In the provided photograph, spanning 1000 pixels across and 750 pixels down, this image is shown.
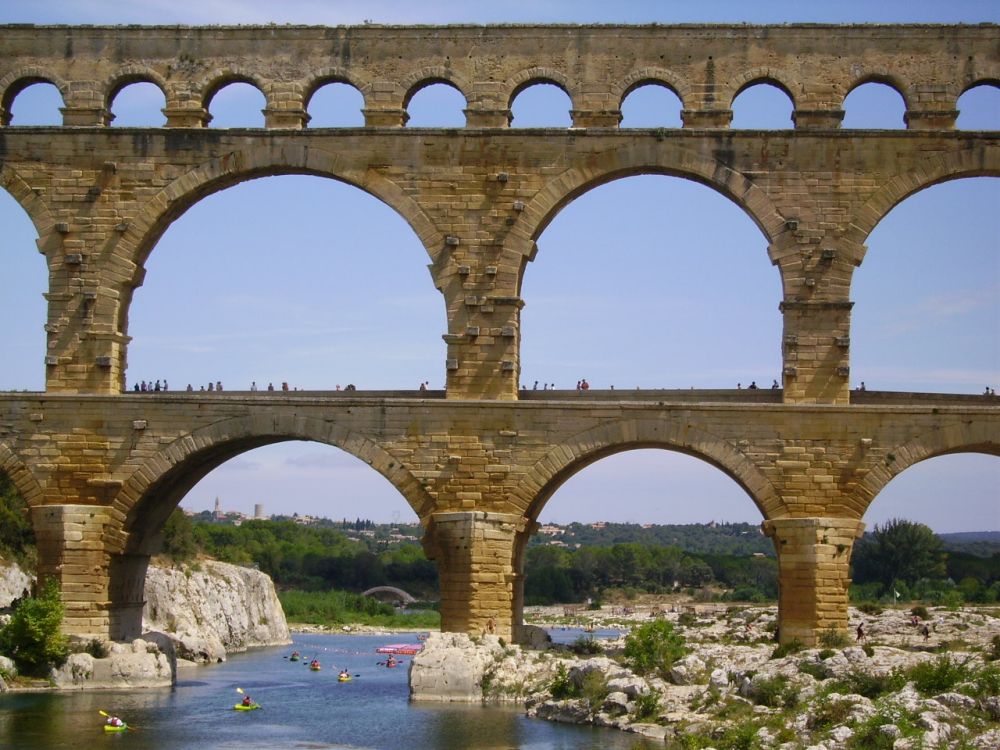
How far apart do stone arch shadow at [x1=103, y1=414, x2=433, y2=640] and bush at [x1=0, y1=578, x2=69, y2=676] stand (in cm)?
112

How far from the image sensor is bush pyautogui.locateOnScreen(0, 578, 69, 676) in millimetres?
29062

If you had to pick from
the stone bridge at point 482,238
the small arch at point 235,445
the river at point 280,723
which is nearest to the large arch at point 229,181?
the stone bridge at point 482,238

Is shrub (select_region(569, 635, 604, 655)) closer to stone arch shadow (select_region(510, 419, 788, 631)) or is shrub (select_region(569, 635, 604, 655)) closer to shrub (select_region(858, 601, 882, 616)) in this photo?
stone arch shadow (select_region(510, 419, 788, 631))

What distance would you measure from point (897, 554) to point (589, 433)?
137ft

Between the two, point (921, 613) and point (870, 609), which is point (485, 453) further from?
point (870, 609)

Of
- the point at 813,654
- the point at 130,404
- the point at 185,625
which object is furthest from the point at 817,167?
the point at 185,625

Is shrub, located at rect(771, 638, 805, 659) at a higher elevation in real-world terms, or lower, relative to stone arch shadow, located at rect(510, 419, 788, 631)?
lower

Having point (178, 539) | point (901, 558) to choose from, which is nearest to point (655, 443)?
point (178, 539)

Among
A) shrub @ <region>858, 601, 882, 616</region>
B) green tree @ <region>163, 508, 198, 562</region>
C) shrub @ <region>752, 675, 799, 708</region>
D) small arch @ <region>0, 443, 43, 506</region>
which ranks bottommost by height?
shrub @ <region>752, 675, 799, 708</region>

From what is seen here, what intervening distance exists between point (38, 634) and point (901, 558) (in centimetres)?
→ 4582

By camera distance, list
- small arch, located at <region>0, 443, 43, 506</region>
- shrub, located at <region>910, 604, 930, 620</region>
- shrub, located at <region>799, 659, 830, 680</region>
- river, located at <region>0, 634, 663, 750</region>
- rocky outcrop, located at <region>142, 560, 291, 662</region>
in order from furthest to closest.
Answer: rocky outcrop, located at <region>142, 560, 291, 662</region> < shrub, located at <region>910, 604, 930, 620</region> < small arch, located at <region>0, 443, 43, 506</region> < shrub, located at <region>799, 659, 830, 680</region> < river, located at <region>0, 634, 663, 750</region>

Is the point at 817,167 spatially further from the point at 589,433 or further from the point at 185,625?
the point at 185,625

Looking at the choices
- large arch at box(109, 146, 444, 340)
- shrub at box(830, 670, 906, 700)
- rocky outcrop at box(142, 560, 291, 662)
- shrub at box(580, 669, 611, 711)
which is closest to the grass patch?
rocky outcrop at box(142, 560, 291, 662)

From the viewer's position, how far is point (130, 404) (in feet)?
98.3
